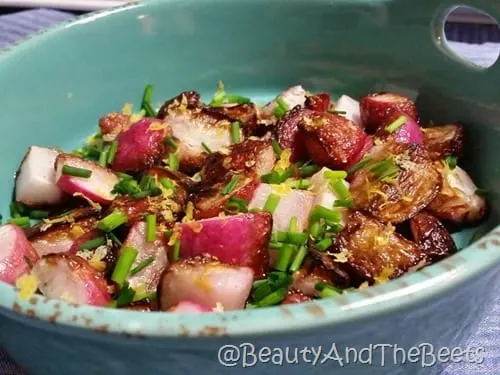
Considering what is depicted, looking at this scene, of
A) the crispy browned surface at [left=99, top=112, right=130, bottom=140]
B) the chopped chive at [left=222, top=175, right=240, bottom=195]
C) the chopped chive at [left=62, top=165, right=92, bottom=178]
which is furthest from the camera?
the crispy browned surface at [left=99, top=112, right=130, bottom=140]

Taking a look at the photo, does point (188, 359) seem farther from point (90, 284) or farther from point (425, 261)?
point (425, 261)

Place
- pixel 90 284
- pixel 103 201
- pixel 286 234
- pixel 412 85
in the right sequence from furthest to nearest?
1. pixel 412 85
2. pixel 103 201
3. pixel 286 234
4. pixel 90 284

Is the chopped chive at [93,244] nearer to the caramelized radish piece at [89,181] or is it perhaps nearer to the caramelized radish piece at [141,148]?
the caramelized radish piece at [89,181]

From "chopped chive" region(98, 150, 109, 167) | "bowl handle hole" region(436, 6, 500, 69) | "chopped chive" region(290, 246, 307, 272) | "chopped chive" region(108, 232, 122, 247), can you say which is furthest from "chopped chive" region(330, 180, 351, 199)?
"bowl handle hole" region(436, 6, 500, 69)

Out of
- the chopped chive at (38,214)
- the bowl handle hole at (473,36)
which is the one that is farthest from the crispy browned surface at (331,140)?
the bowl handle hole at (473,36)

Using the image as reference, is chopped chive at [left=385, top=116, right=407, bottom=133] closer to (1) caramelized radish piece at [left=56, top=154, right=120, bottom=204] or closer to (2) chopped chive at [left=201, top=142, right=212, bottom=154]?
(2) chopped chive at [left=201, top=142, right=212, bottom=154]

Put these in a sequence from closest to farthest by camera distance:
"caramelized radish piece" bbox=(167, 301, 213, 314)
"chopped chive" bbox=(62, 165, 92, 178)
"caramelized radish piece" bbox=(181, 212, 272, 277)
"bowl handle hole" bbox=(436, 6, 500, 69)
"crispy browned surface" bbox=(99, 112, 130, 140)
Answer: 1. "caramelized radish piece" bbox=(167, 301, 213, 314)
2. "caramelized radish piece" bbox=(181, 212, 272, 277)
3. "chopped chive" bbox=(62, 165, 92, 178)
4. "crispy browned surface" bbox=(99, 112, 130, 140)
5. "bowl handle hole" bbox=(436, 6, 500, 69)

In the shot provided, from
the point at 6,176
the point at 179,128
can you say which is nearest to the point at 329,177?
the point at 179,128

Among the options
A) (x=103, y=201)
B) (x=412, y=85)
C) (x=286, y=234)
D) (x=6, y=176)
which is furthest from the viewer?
(x=412, y=85)
